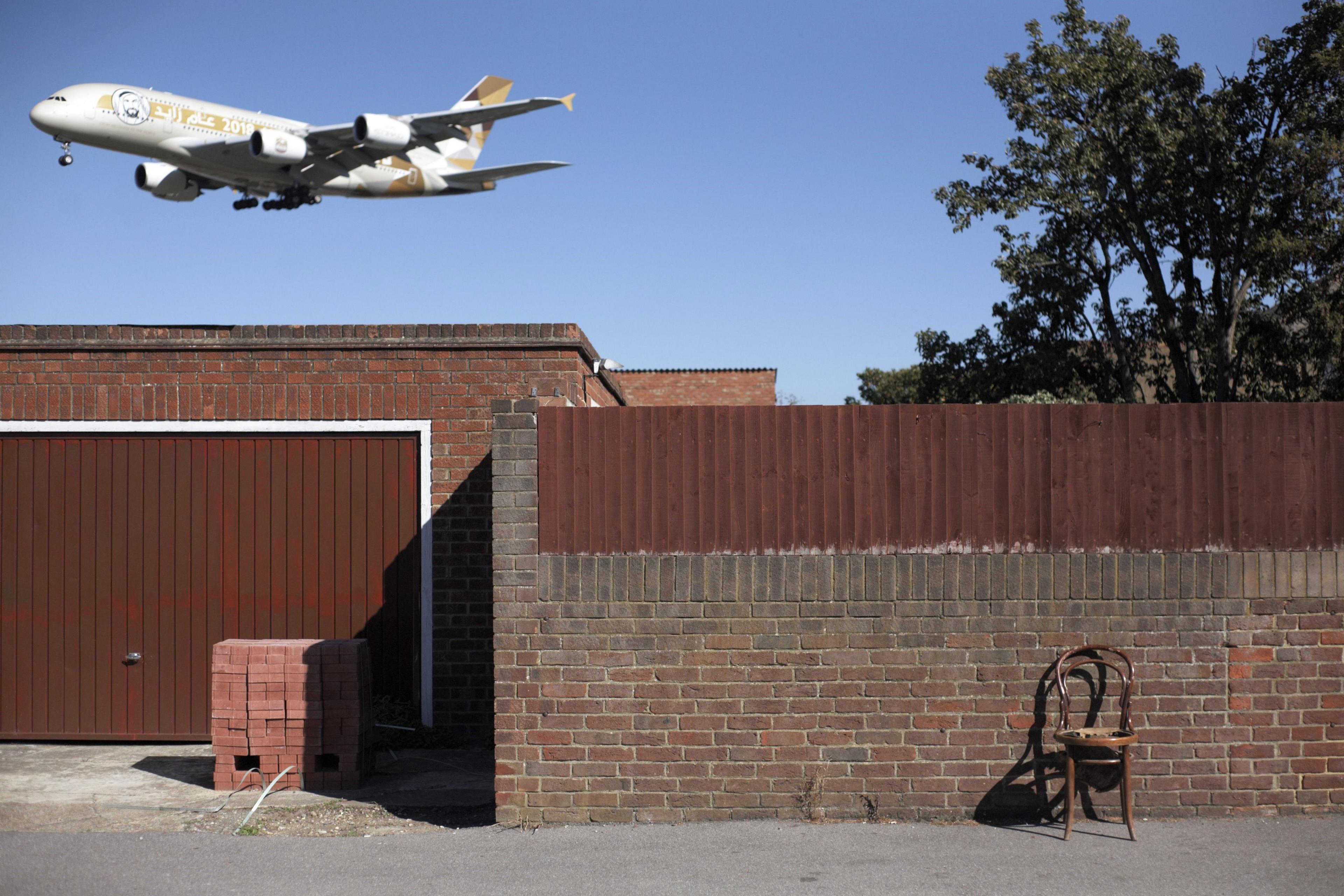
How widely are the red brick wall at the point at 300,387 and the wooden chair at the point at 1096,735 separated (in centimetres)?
535

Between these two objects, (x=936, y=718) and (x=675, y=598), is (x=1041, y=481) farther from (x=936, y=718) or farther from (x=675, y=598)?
(x=675, y=598)

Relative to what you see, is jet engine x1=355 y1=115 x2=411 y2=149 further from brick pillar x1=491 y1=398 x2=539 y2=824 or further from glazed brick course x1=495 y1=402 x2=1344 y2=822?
glazed brick course x1=495 y1=402 x2=1344 y2=822

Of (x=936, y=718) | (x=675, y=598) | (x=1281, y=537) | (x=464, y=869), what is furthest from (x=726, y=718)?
(x=1281, y=537)

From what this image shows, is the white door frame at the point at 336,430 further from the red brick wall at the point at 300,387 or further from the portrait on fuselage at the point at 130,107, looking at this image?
the portrait on fuselage at the point at 130,107

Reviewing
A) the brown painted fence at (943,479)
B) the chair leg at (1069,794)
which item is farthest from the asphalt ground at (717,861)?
the brown painted fence at (943,479)

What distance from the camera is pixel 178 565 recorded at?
35.1 ft

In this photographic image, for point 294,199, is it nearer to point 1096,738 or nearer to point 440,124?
point 440,124

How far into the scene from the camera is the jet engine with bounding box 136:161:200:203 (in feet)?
81.0

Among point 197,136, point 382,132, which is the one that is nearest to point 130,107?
point 197,136

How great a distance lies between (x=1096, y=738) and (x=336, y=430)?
7.06 m

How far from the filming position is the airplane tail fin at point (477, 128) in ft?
115

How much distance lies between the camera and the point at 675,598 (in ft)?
24.9

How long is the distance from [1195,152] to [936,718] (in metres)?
26.5

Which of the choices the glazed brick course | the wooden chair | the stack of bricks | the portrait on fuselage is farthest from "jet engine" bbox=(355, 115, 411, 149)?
the wooden chair
